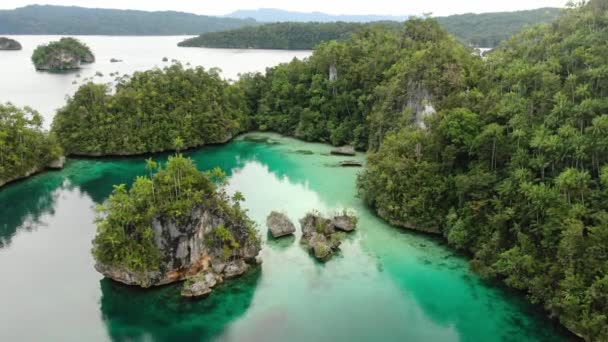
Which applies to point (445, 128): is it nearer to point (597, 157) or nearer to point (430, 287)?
point (597, 157)

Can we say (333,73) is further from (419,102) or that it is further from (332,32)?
(332,32)

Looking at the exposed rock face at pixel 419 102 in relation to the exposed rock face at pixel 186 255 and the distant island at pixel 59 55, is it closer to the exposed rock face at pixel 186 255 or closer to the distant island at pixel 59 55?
the exposed rock face at pixel 186 255

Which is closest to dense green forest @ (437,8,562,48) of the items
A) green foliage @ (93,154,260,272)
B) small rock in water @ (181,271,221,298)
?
green foliage @ (93,154,260,272)

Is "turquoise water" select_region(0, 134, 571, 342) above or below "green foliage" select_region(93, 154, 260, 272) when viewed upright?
below

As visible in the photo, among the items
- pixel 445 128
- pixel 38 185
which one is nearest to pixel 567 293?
pixel 445 128

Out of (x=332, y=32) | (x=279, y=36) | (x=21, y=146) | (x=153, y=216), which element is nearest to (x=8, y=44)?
(x=279, y=36)

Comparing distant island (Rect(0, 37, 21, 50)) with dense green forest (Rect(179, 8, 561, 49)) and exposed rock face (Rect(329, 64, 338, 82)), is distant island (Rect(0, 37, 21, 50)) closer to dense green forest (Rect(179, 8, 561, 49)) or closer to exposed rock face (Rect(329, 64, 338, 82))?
dense green forest (Rect(179, 8, 561, 49))
